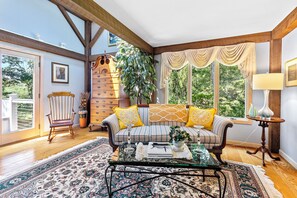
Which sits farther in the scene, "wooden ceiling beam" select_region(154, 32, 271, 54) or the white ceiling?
"wooden ceiling beam" select_region(154, 32, 271, 54)

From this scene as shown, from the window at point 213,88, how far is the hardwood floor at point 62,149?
3.08 ft

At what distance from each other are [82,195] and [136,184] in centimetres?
60

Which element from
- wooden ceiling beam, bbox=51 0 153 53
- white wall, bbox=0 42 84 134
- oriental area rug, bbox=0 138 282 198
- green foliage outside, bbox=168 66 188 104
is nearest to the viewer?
oriental area rug, bbox=0 138 282 198

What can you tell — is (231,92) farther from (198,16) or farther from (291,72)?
(198,16)

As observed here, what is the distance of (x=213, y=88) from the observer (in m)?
3.79

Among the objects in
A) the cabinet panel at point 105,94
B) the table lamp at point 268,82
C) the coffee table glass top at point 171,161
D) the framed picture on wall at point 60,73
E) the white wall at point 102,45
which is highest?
the white wall at point 102,45

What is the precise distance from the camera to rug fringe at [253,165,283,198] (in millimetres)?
1775

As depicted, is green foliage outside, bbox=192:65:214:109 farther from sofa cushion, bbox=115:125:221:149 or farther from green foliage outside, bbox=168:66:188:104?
sofa cushion, bbox=115:125:221:149

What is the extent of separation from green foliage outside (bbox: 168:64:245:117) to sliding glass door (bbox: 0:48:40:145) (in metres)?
3.44

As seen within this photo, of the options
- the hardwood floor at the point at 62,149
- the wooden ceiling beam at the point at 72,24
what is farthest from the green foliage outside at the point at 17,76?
the wooden ceiling beam at the point at 72,24

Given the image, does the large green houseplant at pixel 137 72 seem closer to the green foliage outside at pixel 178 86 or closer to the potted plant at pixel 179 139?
the green foliage outside at pixel 178 86

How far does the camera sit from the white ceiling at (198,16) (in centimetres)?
227

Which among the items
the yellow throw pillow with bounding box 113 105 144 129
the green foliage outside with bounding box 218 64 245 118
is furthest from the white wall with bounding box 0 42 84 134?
the green foliage outside with bounding box 218 64 245 118

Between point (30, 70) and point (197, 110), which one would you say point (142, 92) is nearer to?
point (197, 110)
